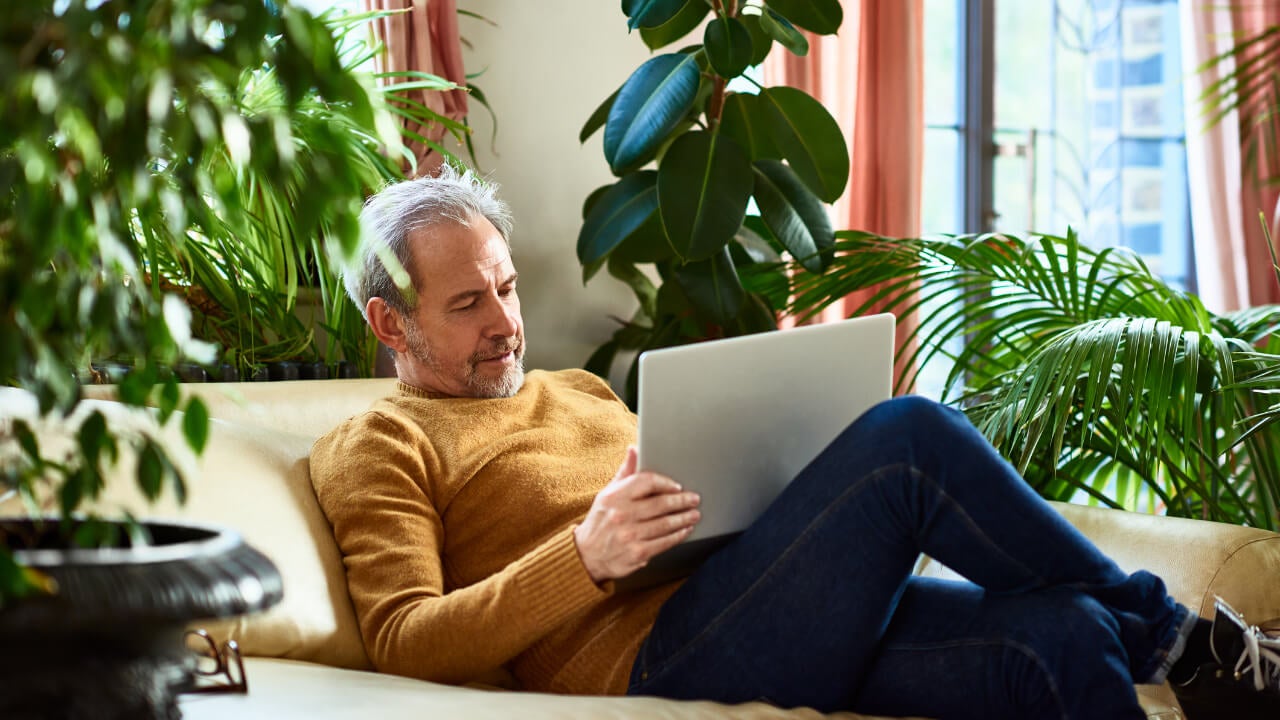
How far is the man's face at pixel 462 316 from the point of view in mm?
1649

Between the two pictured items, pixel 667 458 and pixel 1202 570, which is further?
pixel 1202 570

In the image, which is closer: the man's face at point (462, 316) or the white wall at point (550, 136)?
the man's face at point (462, 316)

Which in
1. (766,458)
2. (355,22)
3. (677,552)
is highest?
(355,22)

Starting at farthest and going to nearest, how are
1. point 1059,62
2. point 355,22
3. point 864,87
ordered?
point 1059,62 → point 864,87 → point 355,22

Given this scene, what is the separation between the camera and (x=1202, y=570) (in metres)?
1.44

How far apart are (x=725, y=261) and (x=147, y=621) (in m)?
1.84

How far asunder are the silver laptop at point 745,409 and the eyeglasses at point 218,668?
1.34 ft

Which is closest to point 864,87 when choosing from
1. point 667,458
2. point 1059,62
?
point 1059,62

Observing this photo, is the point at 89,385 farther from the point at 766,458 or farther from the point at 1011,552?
the point at 1011,552

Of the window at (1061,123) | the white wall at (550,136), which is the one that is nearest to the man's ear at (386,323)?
the white wall at (550,136)

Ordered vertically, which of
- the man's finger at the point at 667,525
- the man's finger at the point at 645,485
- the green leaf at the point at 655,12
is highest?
the green leaf at the point at 655,12

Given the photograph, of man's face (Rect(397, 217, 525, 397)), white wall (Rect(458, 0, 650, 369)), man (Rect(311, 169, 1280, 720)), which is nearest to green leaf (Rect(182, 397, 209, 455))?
man (Rect(311, 169, 1280, 720))

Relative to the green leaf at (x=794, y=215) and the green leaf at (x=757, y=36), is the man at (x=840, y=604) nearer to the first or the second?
the green leaf at (x=794, y=215)

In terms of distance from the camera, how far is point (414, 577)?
1.39 meters
